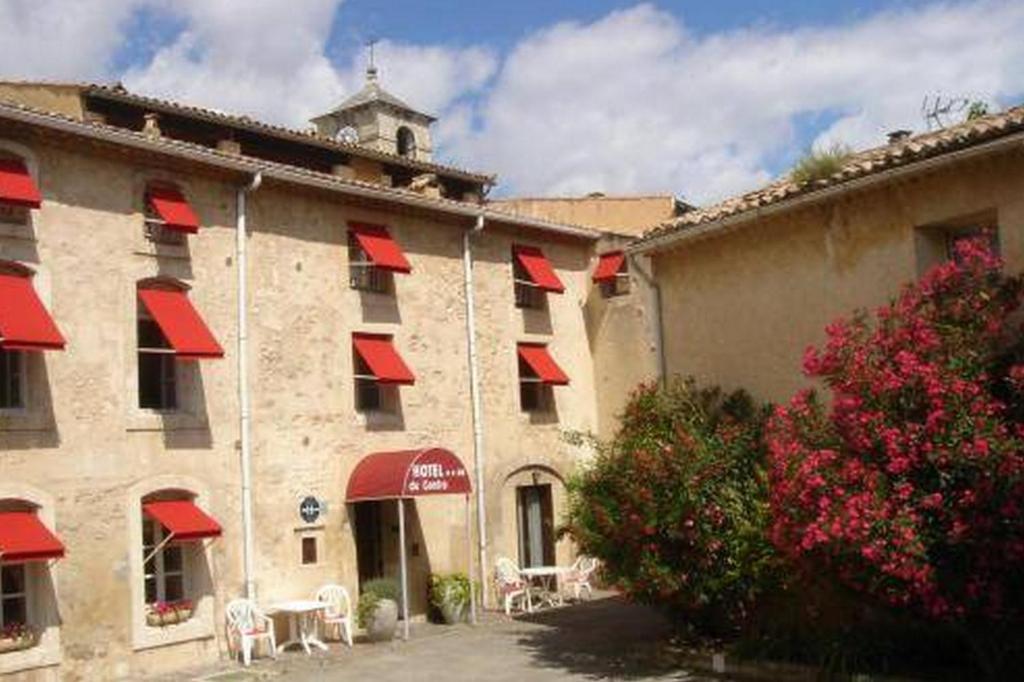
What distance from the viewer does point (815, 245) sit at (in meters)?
16.6

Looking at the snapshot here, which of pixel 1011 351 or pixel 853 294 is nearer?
pixel 1011 351

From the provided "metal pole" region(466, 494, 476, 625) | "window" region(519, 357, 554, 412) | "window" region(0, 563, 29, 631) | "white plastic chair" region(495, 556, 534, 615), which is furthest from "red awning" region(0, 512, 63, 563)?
"window" region(519, 357, 554, 412)

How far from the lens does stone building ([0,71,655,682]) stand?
16.1 meters

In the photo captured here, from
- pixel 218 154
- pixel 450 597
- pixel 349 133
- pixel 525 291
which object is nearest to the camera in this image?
pixel 218 154

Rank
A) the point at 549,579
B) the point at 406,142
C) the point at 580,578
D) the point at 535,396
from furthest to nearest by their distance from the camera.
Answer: the point at 406,142, the point at 535,396, the point at 549,579, the point at 580,578

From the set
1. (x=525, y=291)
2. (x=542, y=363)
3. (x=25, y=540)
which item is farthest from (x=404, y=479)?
(x=525, y=291)

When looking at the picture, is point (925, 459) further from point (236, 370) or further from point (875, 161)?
point (236, 370)

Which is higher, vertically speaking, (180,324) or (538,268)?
(538,268)

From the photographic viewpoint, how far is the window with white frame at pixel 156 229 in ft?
58.3

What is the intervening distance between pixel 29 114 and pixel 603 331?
13.4 metres

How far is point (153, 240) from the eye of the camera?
58.6ft

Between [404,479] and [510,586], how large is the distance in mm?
4196

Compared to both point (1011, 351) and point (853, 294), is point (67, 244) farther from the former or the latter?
point (1011, 351)

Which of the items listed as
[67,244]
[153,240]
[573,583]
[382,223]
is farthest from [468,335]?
[67,244]
